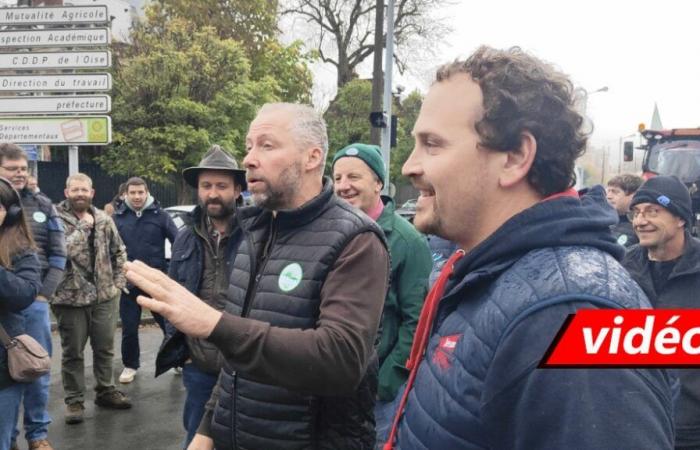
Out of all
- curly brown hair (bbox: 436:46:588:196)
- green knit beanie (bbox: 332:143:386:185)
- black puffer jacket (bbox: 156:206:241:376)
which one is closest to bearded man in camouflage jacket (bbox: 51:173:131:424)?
black puffer jacket (bbox: 156:206:241:376)

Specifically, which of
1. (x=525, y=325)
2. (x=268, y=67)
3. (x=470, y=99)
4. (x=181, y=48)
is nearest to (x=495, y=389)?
(x=525, y=325)

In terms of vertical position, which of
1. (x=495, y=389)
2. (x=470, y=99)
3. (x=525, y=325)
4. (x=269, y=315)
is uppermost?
(x=470, y=99)

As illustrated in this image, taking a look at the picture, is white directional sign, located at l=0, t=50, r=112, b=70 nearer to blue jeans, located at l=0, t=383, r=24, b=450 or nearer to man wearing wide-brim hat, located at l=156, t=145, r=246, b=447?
man wearing wide-brim hat, located at l=156, t=145, r=246, b=447

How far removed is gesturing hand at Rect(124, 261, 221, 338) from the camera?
1.62 m

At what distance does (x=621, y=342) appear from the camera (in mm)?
1094

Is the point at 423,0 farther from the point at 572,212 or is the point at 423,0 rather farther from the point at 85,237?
the point at 572,212

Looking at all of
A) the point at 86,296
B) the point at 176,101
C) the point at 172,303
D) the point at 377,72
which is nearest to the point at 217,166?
the point at 86,296

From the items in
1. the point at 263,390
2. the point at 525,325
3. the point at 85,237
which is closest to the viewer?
the point at 525,325

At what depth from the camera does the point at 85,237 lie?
547 centimetres

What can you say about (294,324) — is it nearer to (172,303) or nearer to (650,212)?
(172,303)

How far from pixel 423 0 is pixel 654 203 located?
95.9 ft

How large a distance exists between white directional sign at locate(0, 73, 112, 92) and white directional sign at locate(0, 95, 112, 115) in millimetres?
126

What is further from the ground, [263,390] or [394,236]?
[394,236]

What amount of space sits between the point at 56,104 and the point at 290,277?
817cm
